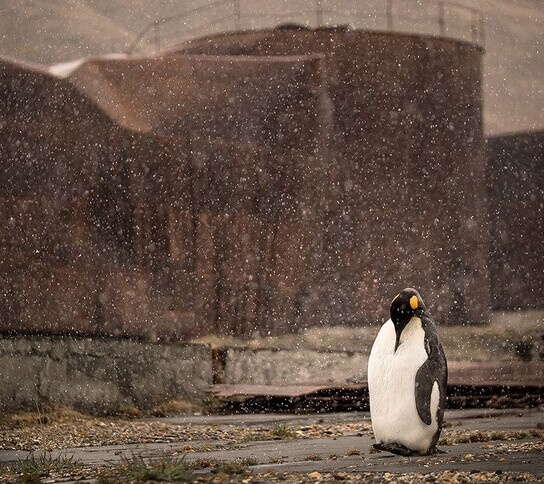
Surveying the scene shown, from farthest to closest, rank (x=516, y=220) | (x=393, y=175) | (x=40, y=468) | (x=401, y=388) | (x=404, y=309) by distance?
(x=516, y=220), (x=393, y=175), (x=401, y=388), (x=404, y=309), (x=40, y=468)

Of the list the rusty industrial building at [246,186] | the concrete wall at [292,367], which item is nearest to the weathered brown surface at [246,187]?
the rusty industrial building at [246,186]

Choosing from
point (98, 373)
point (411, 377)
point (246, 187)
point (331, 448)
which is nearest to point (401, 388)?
point (411, 377)

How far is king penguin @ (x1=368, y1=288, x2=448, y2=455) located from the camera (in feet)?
19.8

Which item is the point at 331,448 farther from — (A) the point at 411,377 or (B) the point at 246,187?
(B) the point at 246,187

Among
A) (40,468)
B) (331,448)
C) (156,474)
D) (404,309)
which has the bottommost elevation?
(331,448)

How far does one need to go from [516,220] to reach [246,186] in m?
8.40

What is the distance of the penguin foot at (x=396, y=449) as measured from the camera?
609 centimetres

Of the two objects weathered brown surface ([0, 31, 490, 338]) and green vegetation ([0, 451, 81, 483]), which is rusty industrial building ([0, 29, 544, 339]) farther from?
green vegetation ([0, 451, 81, 483])

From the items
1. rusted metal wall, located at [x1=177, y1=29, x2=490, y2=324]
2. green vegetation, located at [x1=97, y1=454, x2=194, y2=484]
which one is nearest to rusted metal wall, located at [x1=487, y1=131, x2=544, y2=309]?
rusted metal wall, located at [x1=177, y1=29, x2=490, y2=324]

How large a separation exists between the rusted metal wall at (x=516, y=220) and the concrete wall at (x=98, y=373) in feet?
31.1

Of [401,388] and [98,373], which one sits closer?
[401,388]

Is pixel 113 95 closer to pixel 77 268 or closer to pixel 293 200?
pixel 77 268

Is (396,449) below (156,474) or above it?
below

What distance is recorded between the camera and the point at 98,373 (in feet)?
35.6
